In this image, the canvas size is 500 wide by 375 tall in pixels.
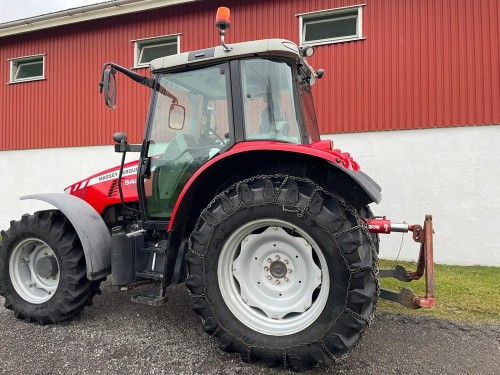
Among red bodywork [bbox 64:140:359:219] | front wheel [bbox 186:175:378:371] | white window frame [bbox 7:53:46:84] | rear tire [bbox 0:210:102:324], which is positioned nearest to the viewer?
front wheel [bbox 186:175:378:371]

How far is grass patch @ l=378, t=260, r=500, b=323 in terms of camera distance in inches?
146

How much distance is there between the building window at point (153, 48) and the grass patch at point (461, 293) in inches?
242

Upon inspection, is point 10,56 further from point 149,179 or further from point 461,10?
point 461,10

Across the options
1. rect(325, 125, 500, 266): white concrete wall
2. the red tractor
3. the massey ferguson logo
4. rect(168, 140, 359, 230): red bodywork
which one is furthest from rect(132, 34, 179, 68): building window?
rect(168, 140, 359, 230): red bodywork

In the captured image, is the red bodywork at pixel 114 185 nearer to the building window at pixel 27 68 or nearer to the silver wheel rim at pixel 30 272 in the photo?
the silver wheel rim at pixel 30 272

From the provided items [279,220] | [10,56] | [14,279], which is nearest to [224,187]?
[279,220]

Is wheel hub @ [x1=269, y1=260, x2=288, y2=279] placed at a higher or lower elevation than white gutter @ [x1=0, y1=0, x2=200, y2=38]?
lower

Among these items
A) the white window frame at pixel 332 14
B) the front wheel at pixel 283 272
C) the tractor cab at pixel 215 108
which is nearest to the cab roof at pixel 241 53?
the tractor cab at pixel 215 108

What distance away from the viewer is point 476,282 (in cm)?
493

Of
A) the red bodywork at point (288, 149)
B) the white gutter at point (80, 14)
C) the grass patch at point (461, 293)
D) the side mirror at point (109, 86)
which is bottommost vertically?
the grass patch at point (461, 293)

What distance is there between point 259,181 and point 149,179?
116 cm

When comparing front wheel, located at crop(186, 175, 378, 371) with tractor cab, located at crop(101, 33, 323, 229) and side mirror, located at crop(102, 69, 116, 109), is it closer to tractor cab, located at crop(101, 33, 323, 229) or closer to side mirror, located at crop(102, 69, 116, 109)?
tractor cab, located at crop(101, 33, 323, 229)

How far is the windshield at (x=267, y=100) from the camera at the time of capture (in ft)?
9.43

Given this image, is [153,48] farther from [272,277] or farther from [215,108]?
[272,277]
